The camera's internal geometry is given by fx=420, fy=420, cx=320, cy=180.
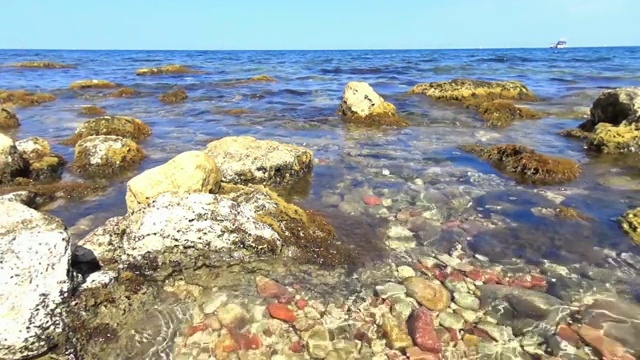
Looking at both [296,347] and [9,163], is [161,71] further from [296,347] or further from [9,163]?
[296,347]

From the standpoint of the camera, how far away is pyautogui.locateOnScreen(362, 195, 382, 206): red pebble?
6.61 meters

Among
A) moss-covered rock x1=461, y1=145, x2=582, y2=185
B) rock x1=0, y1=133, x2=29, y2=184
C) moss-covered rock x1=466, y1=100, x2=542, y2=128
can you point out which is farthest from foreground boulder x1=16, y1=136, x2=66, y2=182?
moss-covered rock x1=466, y1=100, x2=542, y2=128

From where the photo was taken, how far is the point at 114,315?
3826 mm

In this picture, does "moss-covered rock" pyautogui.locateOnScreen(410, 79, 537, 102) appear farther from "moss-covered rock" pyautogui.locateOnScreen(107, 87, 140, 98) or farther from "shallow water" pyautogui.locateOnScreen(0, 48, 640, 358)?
"moss-covered rock" pyautogui.locateOnScreen(107, 87, 140, 98)

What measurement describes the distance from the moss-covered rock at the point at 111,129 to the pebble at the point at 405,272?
845 centimetres

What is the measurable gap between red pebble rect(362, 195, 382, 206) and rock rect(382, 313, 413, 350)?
271 cm

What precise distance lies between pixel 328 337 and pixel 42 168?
6.82 m

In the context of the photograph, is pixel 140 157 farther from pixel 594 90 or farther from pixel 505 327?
pixel 594 90

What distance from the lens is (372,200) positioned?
22.0 ft

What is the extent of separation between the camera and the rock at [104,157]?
26.4 ft

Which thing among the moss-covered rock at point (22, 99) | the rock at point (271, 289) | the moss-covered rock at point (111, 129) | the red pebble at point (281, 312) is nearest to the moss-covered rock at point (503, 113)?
the moss-covered rock at point (111, 129)

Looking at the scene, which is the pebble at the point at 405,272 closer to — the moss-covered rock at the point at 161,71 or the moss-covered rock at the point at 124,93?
the moss-covered rock at the point at 124,93

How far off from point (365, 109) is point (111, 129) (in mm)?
7539

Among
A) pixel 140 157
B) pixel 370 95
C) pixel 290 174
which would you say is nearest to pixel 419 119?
pixel 370 95
